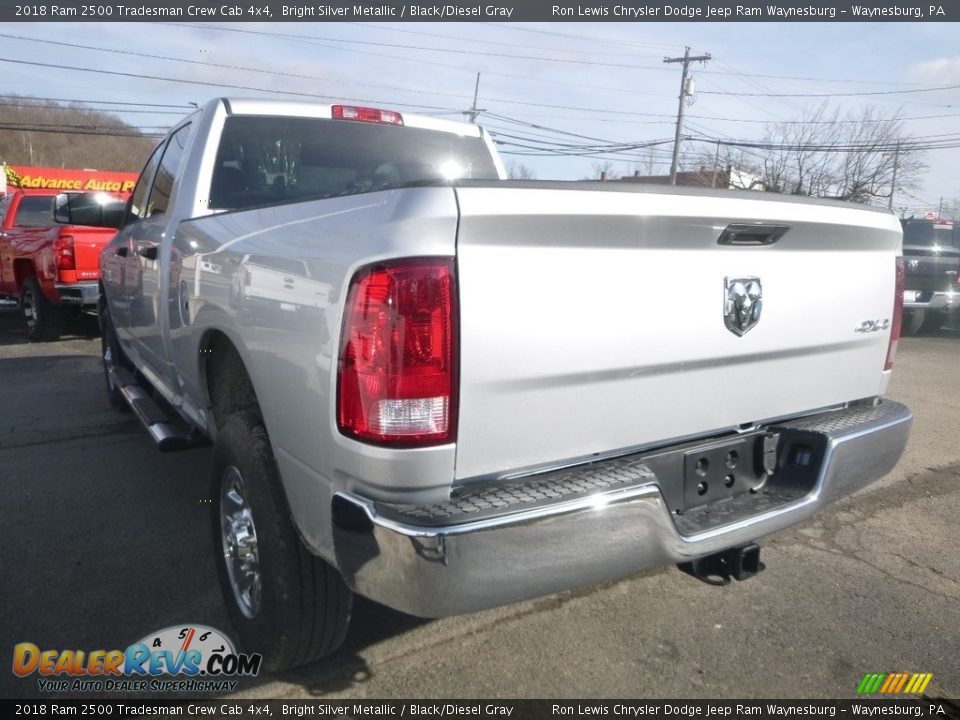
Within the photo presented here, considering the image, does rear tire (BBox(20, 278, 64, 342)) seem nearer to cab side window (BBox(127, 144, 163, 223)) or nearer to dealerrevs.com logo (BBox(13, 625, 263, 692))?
cab side window (BBox(127, 144, 163, 223))

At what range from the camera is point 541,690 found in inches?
101

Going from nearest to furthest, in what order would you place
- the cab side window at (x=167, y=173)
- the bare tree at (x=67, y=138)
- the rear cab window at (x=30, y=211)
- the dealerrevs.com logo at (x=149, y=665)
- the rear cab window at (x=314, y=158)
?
the dealerrevs.com logo at (x=149, y=665), the rear cab window at (x=314, y=158), the cab side window at (x=167, y=173), the rear cab window at (x=30, y=211), the bare tree at (x=67, y=138)

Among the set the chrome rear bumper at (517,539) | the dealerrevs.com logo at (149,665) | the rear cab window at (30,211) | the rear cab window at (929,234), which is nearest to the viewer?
the chrome rear bumper at (517,539)

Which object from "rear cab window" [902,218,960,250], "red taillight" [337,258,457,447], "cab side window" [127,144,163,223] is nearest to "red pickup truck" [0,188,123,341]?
"cab side window" [127,144,163,223]

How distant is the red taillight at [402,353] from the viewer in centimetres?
188

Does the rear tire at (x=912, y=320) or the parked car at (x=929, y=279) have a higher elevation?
the parked car at (x=929, y=279)

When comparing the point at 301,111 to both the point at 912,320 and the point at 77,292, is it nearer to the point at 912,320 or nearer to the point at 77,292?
the point at 77,292

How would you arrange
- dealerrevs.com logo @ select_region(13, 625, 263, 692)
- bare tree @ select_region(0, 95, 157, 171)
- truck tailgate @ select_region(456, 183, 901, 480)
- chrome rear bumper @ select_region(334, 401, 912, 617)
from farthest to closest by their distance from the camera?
bare tree @ select_region(0, 95, 157, 171)
dealerrevs.com logo @ select_region(13, 625, 263, 692)
truck tailgate @ select_region(456, 183, 901, 480)
chrome rear bumper @ select_region(334, 401, 912, 617)

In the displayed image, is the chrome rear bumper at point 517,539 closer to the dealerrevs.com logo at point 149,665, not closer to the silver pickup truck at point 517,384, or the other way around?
the silver pickup truck at point 517,384

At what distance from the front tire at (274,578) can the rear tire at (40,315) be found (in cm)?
818

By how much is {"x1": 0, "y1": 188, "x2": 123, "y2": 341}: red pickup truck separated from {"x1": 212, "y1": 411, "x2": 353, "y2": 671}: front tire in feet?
20.5

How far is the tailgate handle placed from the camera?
236cm

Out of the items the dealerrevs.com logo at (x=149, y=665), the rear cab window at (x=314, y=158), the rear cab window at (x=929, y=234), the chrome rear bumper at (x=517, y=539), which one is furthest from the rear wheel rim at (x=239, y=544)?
the rear cab window at (x=929, y=234)

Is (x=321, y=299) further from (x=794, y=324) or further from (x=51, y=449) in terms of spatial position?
(x=51, y=449)
